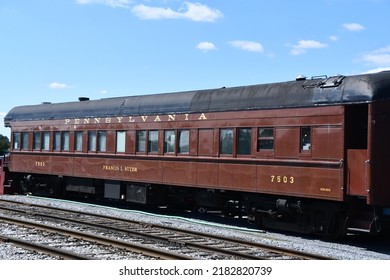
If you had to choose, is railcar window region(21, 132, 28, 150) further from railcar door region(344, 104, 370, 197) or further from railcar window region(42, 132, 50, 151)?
railcar door region(344, 104, 370, 197)

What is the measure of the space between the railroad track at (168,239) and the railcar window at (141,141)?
2.63 meters

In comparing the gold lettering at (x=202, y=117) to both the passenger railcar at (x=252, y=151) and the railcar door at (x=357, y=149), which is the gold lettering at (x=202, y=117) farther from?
the railcar door at (x=357, y=149)

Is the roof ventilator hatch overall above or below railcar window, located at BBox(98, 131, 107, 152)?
above

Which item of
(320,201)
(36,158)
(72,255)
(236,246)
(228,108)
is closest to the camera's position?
(72,255)

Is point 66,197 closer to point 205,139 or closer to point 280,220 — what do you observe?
point 205,139

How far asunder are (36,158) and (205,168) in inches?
375

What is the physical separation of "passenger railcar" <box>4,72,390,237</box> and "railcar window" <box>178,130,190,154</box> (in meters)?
0.03

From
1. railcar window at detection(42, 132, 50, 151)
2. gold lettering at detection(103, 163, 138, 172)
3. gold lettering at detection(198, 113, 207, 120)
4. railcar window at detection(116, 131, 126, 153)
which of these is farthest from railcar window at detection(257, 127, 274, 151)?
railcar window at detection(42, 132, 50, 151)

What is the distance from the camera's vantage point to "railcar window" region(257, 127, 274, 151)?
13359 millimetres

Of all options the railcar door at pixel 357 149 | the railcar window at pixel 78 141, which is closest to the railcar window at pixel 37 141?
the railcar window at pixel 78 141

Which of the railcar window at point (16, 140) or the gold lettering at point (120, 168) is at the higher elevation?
the railcar window at point (16, 140)

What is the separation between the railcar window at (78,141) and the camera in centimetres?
1968

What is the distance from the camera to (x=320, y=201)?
41.1ft

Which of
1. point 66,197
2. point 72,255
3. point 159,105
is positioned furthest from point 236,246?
point 66,197
